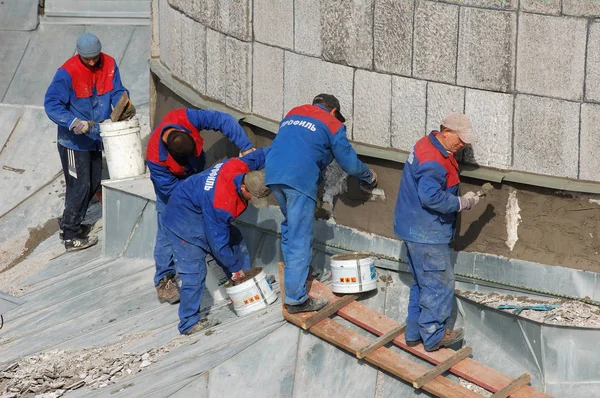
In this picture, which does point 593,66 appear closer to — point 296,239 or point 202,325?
point 296,239

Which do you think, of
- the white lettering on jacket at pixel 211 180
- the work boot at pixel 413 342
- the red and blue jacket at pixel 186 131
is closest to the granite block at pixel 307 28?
the red and blue jacket at pixel 186 131

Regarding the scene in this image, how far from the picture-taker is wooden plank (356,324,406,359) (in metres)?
6.19

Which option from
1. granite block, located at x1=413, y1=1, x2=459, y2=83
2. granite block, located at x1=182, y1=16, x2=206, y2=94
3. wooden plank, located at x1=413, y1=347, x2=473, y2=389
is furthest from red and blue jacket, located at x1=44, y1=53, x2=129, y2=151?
wooden plank, located at x1=413, y1=347, x2=473, y2=389

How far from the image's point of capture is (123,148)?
8.79 m

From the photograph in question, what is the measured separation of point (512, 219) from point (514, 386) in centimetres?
A: 130

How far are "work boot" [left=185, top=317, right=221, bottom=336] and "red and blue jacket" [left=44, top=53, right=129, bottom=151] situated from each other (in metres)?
2.34

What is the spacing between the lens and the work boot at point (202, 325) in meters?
7.09

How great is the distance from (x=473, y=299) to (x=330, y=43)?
2015 mm

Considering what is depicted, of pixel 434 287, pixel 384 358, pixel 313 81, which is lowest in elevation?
pixel 384 358

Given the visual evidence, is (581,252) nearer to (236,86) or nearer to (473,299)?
(473,299)

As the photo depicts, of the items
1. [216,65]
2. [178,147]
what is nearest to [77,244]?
[216,65]

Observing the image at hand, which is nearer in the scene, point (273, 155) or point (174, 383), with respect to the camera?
point (174, 383)

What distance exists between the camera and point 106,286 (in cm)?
834

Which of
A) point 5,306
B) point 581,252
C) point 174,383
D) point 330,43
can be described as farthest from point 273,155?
point 5,306
